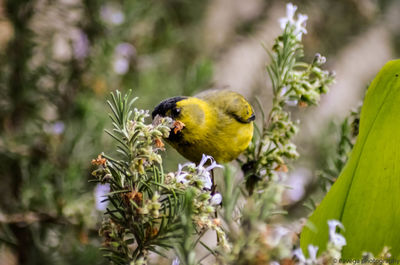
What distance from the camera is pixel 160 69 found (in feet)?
6.18

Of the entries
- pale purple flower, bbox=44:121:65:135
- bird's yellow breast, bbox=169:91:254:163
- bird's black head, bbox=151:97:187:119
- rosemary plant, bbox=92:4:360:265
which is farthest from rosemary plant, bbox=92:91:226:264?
pale purple flower, bbox=44:121:65:135

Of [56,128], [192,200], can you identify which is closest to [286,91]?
[192,200]

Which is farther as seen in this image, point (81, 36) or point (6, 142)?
point (81, 36)

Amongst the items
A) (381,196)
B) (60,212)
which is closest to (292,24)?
(381,196)

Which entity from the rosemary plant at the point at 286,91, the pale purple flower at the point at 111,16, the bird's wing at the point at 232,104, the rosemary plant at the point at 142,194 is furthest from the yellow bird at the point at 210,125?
the pale purple flower at the point at 111,16

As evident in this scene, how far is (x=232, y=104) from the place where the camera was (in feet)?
3.95

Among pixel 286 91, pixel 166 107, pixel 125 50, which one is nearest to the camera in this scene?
pixel 286 91

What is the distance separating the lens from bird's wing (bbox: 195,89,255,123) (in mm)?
1179

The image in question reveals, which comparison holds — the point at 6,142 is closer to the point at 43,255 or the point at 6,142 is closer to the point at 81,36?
the point at 43,255

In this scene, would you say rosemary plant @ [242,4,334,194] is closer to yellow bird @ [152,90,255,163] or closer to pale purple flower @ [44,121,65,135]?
yellow bird @ [152,90,255,163]

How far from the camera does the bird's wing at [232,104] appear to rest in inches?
46.4

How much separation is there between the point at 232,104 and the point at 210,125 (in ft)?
0.37

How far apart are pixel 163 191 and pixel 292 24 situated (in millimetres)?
386

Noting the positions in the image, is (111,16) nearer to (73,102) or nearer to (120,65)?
(120,65)
